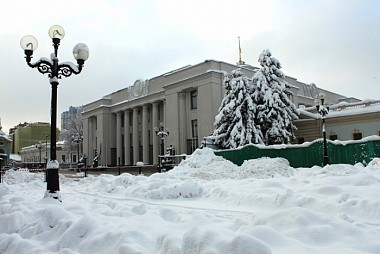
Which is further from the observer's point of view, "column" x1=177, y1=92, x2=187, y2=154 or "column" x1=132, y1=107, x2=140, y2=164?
"column" x1=132, y1=107, x2=140, y2=164

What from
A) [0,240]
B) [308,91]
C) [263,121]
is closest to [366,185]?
[0,240]

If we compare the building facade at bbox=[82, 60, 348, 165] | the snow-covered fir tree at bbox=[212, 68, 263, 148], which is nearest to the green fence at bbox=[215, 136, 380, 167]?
the snow-covered fir tree at bbox=[212, 68, 263, 148]

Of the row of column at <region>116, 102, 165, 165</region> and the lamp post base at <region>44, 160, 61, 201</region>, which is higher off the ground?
the row of column at <region>116, 102, 165, 165</region>

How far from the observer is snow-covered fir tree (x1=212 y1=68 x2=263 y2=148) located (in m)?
33.2

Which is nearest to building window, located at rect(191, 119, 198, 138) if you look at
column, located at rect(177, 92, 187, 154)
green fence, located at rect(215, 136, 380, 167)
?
column, located at rect(177, 92, 187, 154)

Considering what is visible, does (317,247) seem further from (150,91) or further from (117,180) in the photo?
(150,91)

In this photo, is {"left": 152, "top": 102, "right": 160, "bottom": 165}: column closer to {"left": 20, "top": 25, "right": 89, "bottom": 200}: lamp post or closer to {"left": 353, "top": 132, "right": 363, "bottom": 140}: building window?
{"left": 353, "top": 132, "right": 363, "bottom": 140}: building window

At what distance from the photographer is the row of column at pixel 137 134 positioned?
53.2m

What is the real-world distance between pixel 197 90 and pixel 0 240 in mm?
39238

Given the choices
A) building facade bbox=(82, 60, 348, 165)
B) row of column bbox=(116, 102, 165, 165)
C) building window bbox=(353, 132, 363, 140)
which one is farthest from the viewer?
row of column bbox=(116, 102, 165, 165)

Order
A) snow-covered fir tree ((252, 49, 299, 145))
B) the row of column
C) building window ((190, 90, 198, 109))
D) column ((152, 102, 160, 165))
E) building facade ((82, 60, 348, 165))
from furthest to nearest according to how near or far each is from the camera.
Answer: the row of column
column ((152, 102, 160, 165))
building window ((190, 90, 198, 109))
building facade ((82, 60, 348, 165))
snow-covered fir tree ((252, 49, 299, 145))

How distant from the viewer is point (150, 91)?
2147 inches

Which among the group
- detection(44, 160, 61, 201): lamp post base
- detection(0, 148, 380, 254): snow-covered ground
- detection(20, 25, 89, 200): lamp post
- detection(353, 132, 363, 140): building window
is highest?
detection(20, 25, 89, 200): lamp post

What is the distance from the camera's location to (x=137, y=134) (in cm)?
5725
